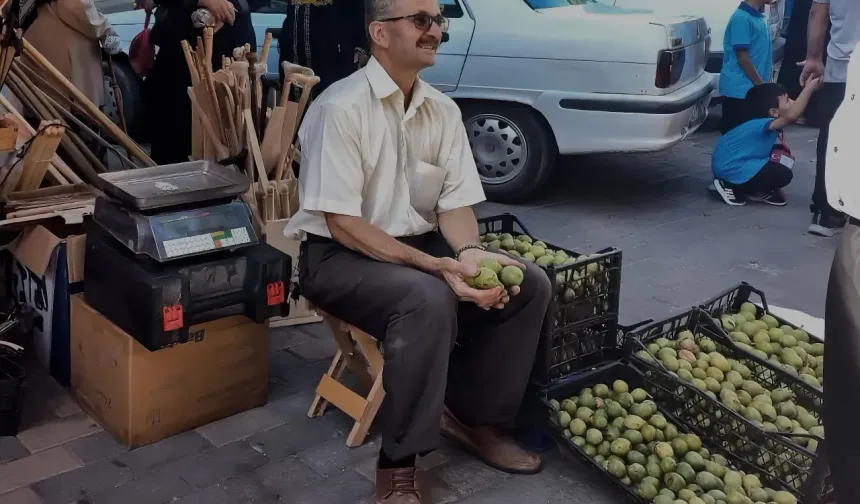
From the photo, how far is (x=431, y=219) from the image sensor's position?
130 inches

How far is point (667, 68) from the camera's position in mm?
5844

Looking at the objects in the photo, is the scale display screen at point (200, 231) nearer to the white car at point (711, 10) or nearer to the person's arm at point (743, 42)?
the person's arm at point (743, 42)

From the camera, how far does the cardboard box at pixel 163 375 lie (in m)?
3.13

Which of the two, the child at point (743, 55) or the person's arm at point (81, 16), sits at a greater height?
the person's arm at point (81, 16)

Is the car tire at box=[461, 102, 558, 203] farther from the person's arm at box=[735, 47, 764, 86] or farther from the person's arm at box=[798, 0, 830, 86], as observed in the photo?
the person's arm at box=[735, 47, 764, 86]

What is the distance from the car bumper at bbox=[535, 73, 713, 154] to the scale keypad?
3.23m

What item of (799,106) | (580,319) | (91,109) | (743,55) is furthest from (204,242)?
(743,55)

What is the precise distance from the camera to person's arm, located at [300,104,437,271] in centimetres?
288

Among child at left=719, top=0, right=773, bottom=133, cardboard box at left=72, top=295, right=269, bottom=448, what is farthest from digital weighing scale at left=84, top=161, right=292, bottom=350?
child at left=719, top=0, right=773, bottom=133

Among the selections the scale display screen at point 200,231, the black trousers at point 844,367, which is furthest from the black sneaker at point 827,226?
the black trousers at point 844,367

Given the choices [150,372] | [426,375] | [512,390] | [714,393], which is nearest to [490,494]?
[512,390]

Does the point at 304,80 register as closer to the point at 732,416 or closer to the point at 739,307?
the point at 739,307

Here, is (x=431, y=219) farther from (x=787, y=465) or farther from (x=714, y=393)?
(x=787, y=465)

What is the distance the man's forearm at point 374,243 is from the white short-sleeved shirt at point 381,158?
0.04 meters
